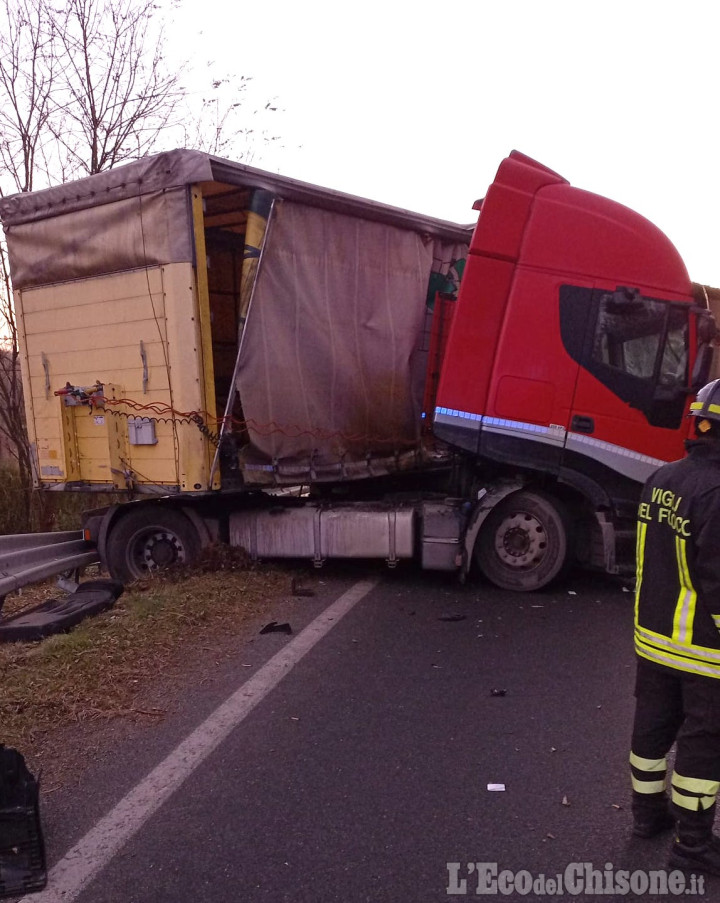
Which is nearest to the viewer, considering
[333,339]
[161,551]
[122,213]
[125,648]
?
[125,648]

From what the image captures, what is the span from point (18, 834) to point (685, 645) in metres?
2.37

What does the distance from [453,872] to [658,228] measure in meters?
4.99

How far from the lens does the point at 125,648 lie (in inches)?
186

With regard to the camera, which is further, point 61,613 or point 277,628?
point 61,613

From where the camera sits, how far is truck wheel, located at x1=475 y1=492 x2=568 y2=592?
6082 millimetres

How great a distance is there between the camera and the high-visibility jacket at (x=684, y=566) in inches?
96.6

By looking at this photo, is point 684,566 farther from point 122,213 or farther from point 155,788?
point 122,213

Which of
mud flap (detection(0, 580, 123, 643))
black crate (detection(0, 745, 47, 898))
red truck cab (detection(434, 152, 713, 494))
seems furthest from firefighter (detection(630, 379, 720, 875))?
mud flap (detection(0, 580, 123, 643))

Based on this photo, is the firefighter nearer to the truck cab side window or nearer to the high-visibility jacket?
the high-visibility jacket

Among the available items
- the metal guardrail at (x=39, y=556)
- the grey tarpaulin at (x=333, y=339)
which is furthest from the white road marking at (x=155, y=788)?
the metal guardrail at (x=39, y=556)

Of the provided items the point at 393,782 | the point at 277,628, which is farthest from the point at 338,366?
the point at 393,782

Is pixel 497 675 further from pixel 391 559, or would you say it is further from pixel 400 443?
pixel 400 443

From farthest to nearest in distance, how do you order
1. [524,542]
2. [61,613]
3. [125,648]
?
1. [524,542]
2. [61,613]
3. [125,648]

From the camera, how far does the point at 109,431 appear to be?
20.4 feet
